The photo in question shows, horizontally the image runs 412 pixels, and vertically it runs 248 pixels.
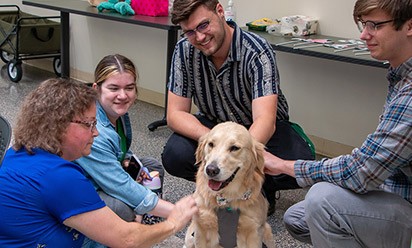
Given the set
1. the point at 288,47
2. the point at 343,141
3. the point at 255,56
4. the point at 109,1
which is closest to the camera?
the point at 255,56

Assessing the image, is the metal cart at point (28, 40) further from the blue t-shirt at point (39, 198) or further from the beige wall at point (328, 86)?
the blue t-shirt at point (39, 198)

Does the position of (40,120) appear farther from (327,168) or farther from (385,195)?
(385,195)

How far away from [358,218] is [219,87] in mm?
1069

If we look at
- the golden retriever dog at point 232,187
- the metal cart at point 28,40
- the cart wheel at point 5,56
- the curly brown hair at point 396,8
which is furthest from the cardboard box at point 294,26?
the cart wheel at point 5,56

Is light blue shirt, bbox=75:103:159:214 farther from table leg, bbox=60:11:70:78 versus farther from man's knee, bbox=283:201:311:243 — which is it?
table leg, bbox=60:11:70:78

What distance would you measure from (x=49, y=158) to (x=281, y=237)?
1.46 meters

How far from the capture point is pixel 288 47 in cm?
304

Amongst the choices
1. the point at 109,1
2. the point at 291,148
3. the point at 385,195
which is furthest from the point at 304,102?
the point at 385,195

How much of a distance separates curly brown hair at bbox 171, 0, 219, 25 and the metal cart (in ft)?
10.4

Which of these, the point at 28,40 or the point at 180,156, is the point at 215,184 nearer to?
the point at 180,156

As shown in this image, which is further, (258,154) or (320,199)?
(258,154)

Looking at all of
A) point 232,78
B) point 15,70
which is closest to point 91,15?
point 15,70

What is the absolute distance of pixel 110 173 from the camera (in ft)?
6.34

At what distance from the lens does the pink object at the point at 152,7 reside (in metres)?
4.06
